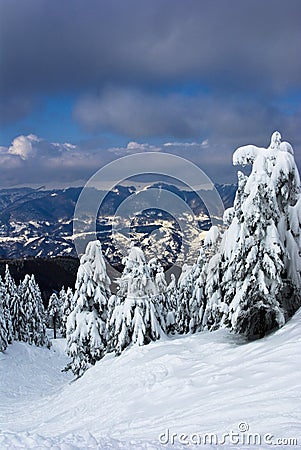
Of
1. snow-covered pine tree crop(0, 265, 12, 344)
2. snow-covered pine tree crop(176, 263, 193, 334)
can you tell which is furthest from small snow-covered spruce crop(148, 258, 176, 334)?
snow-covered pine tree crop(0, 265, 12, 344)

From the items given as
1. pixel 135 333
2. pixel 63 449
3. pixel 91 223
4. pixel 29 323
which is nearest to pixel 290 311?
pixel 135 333

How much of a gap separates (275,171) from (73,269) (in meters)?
137

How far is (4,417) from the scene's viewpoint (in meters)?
24.1

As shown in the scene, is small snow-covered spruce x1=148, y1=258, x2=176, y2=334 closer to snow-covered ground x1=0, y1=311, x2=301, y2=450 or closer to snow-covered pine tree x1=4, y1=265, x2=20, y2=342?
snow-covered ground x1=0, y1=311, x2=301, y2=450

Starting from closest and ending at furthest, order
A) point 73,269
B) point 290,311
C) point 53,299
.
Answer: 1. point 290,311
2. point 53,299
3. point 73,269

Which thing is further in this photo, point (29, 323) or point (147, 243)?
point (29, 323)

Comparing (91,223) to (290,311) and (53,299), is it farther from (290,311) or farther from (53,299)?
(53,299)

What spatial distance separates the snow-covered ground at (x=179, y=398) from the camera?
8695 millimetres

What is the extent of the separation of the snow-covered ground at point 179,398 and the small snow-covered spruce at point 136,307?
150 cm

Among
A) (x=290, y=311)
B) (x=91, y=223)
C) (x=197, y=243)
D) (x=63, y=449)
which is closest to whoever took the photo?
(x=63, y=449)

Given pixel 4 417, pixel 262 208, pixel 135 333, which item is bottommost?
pixel 4 417

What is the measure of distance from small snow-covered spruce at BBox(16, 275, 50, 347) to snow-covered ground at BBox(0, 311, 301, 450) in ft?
106

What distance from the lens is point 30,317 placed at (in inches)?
2248

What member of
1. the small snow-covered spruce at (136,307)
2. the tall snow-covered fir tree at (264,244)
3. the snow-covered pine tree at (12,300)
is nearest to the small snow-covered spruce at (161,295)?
the small snow-covered spruce at (136,307)
